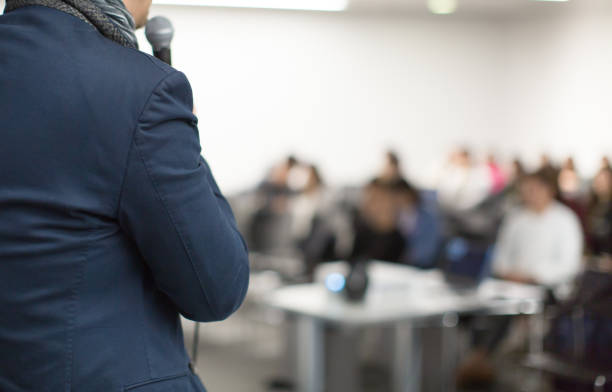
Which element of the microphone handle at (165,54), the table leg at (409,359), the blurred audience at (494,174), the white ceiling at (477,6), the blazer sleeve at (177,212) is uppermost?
the white ceiling at (477,6)

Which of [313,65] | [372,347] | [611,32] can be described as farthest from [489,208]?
[313,65]

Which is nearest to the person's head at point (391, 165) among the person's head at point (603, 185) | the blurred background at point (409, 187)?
the blurred background at point (409, 187)

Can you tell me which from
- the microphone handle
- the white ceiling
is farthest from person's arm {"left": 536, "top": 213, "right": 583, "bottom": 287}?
the white ceiling

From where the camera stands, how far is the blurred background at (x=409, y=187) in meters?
3.61

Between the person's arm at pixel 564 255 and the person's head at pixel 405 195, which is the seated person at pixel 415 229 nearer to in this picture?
the person's head at pixel 405 195

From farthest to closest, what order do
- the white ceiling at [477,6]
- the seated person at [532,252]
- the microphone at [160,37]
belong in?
1. the white ceiling at [477,6]
2. the seated person at [532,252]
3. the microphone at [160,37]

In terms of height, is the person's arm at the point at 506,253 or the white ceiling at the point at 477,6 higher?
the white ceiling at the point at 477,6

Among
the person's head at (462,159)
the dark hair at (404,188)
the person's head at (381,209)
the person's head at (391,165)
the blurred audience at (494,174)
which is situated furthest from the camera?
the blurred audience at (494,174)

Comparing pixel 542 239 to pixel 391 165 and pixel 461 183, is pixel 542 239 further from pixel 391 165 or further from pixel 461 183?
pixel 461 183

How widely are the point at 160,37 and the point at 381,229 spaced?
12.8 ft

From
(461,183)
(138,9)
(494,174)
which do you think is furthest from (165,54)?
(494,174)

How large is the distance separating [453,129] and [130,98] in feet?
41.1

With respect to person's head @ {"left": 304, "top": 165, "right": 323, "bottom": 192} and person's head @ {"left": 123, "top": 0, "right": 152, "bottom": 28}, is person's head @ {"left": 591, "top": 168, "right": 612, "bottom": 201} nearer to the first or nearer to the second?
person's head @ {"left": 304, "top": 165, "right": 323, "bottom": 192}

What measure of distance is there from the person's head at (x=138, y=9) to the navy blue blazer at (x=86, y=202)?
0.11 metres
